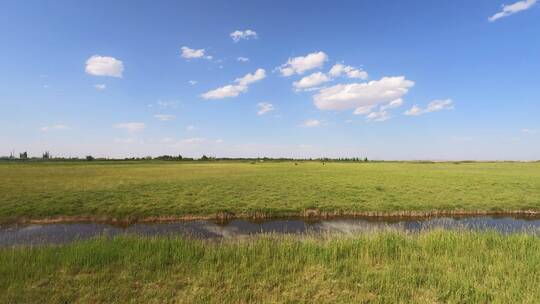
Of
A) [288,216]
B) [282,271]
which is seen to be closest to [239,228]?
[288,216]

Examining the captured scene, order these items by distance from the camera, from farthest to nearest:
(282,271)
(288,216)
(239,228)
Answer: (288,216), (239,228), (282,271)

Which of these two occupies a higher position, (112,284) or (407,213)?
(112,284)

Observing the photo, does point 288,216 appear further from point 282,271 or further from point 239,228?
point 282,271

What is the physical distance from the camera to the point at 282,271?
833cm

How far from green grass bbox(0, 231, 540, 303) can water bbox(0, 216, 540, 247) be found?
676 cm

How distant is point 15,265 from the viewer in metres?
8.34

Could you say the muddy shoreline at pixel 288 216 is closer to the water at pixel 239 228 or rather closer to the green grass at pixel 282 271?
the water at pixel 239 228

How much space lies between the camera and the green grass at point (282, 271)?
678cm

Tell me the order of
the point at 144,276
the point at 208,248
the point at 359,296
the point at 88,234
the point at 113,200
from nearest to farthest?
1. the point at 359,296
2. the point at 144,276
3. the point at 208,248
4. the point at 88,234
5. the point at 113,200

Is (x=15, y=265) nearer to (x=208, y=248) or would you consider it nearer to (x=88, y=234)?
(x=208, y=248)

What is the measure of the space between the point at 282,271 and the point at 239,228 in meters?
12.6

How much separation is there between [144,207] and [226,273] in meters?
18.6

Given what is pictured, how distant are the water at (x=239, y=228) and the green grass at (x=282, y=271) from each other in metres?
6.76

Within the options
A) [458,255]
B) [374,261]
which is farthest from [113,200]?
[458,255]
